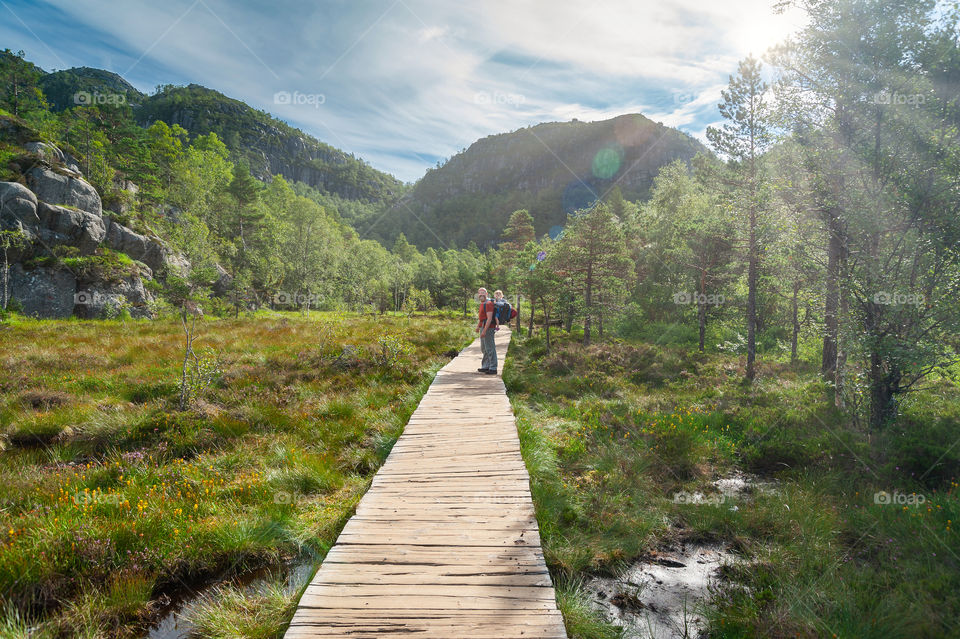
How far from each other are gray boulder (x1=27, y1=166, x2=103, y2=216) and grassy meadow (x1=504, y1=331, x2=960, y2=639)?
40.6 meters

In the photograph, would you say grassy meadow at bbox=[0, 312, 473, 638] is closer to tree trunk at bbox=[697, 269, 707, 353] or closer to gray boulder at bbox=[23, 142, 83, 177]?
tree trunk at bbox=[697, 269, 707, 353]

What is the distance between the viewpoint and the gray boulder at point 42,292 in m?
25.4

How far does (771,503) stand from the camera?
6113 mm

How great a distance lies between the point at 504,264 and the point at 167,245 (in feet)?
109

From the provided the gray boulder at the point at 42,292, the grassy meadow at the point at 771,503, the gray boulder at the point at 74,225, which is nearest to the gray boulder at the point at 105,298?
the gray boulder at the point at 42,292

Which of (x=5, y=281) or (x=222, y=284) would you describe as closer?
(x=5, y=281)

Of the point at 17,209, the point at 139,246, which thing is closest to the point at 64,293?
the point at 17,209

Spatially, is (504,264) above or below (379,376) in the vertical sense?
above

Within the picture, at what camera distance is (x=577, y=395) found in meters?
12.1

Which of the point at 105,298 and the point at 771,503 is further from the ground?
the point at 105,298

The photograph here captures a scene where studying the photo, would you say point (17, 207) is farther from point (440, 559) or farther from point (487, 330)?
point (440, 559)

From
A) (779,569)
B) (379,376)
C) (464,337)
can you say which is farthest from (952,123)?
(464,337)

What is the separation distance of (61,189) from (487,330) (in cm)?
3931

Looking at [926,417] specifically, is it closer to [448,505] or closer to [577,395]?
[577,395]
